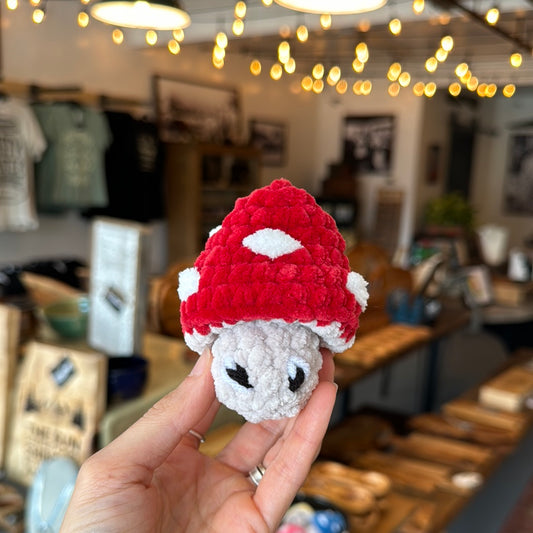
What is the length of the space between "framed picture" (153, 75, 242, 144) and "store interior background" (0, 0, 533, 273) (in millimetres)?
110

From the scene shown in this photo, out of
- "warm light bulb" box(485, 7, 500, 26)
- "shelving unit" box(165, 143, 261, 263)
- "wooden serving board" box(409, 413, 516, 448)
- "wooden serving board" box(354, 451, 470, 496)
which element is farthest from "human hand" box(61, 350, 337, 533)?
"shelving unit" box(165, 143, 261, 263)

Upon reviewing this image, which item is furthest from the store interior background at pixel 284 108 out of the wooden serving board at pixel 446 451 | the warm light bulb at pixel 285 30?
the wooden serving board at pixel 446 451

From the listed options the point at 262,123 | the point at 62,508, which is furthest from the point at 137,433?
the point at 262,123

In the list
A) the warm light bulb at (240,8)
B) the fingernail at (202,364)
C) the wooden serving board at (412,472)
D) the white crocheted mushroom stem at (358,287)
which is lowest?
the wooden serving board at (412,472)

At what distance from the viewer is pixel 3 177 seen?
3865 millimetres

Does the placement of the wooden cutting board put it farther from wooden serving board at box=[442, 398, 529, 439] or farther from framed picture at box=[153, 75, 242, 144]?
framed picture at box=[153, 75, 242, 144]

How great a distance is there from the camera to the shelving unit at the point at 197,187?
17.9ft

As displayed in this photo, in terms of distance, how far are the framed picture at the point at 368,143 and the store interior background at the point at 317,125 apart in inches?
3.9

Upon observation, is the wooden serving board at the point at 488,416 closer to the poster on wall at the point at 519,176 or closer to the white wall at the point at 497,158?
the white wall at the point at 497,158

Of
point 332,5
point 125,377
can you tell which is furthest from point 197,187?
point 125,377

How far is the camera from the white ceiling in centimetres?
430

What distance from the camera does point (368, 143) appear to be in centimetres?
770

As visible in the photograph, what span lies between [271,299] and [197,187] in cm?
492

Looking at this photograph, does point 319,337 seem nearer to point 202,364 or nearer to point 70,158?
point 202,364
